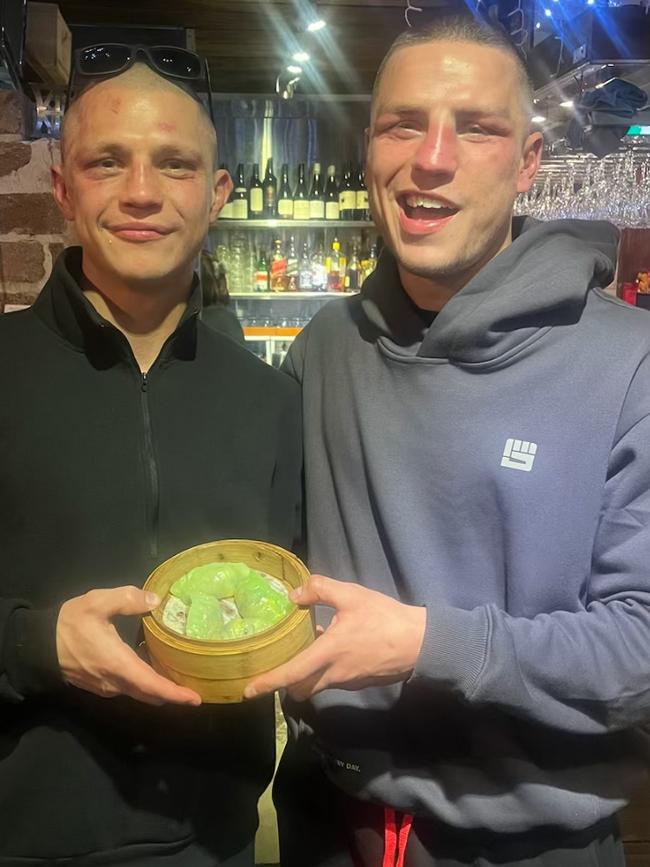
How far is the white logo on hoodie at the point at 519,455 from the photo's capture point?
1022 mm

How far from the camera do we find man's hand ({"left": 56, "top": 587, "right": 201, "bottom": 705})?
0.88 m

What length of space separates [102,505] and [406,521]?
505 mm

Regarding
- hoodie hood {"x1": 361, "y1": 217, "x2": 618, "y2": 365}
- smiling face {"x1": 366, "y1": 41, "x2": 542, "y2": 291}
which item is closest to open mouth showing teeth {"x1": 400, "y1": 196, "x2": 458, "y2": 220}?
smiling face {"x1": 366, "y1": 41, "x2": 542, "y2": 291}

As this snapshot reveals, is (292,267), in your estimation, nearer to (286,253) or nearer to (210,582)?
(286,253)

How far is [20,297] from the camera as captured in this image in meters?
2.00

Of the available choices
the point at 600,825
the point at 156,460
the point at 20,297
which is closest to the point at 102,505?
the point at 156,460

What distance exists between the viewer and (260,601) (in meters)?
0.91

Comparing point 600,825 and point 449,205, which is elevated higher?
point 449,205

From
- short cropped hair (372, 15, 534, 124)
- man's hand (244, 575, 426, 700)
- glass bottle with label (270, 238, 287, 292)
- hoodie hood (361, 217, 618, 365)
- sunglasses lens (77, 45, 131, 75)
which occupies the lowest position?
man's hand (244, 575, 426, 700)

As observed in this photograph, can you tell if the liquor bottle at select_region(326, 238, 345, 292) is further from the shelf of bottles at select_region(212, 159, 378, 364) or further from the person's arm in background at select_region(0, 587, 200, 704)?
the person's arm in background at select_region(0, 587, 200, 704)

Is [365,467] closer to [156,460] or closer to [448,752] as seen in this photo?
[156,460]

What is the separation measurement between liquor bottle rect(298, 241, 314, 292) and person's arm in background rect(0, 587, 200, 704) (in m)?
3.48

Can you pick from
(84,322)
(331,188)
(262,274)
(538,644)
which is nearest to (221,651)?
(538,644)

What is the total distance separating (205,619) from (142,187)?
0.69 metres
